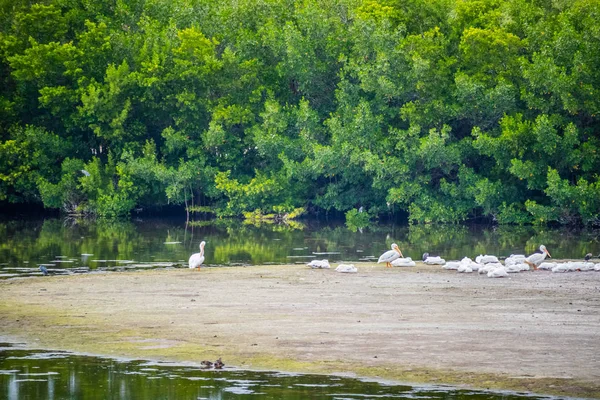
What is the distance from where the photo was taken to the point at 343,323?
53.5 ft

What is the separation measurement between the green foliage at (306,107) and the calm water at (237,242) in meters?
3.12

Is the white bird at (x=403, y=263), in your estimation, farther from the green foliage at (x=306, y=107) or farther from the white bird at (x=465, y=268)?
the green foliage at (x=306, y=107)

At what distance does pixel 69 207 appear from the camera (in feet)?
178

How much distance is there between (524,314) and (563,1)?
34.9m

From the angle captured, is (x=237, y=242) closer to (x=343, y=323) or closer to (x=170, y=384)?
(x=343, y=323)

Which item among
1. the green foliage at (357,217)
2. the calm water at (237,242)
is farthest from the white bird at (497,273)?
the green foliage at (357,217)

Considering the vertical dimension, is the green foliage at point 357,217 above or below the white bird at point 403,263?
above

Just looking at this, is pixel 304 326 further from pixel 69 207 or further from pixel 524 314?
pixel 69 207

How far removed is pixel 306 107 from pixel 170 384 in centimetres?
3900

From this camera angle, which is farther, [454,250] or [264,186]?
[264,186]

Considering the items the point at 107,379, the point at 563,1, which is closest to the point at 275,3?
the point at 563,1

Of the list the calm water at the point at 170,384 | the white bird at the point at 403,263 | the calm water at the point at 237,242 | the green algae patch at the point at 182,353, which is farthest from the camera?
the calm water at the point at 237,242

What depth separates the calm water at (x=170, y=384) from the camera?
39.7 feet

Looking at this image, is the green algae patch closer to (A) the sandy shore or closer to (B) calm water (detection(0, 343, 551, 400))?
(A) the sandy shore
